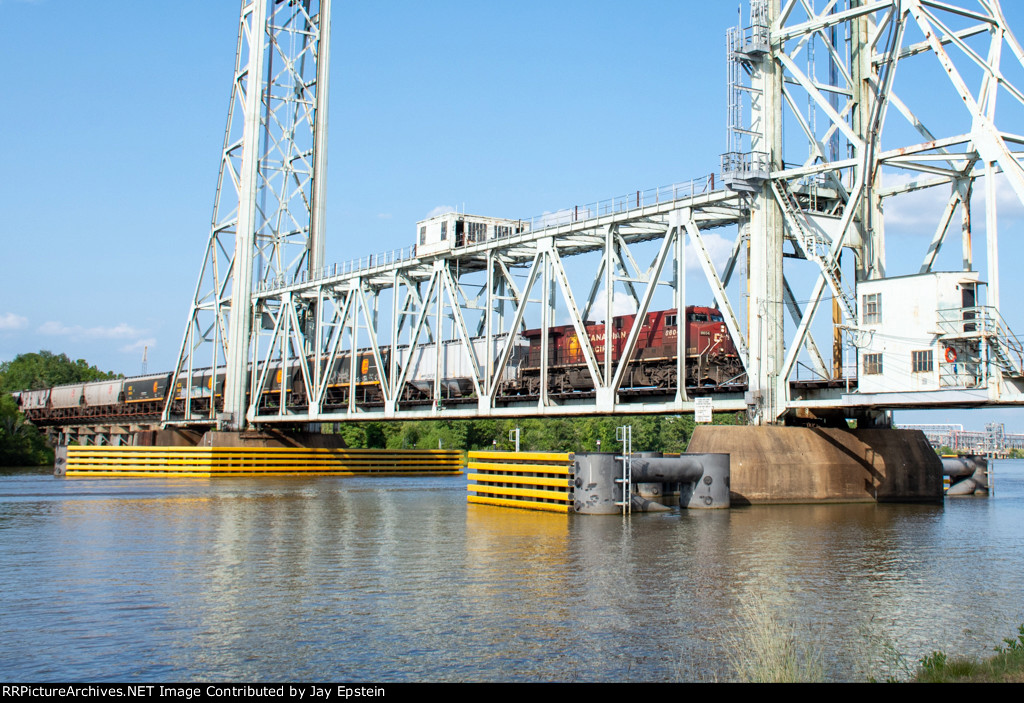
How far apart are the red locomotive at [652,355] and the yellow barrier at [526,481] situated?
26.3 feet

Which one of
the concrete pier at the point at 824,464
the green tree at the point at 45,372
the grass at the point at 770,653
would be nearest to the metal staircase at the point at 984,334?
the concrete pier at the point at 824,464

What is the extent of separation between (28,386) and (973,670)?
558ft

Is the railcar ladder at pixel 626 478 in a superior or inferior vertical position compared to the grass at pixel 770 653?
superior

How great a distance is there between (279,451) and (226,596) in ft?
169

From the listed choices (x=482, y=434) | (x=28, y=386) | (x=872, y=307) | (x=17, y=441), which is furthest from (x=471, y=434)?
(x=872, y=307)

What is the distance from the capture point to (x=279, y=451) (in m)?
65.4

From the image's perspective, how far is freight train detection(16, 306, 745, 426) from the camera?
129 ft

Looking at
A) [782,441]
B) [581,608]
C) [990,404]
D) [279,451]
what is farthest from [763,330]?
[279,451]

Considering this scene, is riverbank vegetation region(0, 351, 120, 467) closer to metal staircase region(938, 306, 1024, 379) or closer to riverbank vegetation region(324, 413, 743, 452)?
riverbank vegetation region(324, 413, 743, 452)

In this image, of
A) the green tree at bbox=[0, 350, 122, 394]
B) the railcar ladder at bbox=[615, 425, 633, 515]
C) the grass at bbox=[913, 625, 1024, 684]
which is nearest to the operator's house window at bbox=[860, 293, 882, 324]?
the railcar ladder at bbox=[615, 425, 633, 515]

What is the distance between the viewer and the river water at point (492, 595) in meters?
11.1

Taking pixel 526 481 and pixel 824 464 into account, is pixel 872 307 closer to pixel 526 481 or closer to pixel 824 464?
pixel 824 464

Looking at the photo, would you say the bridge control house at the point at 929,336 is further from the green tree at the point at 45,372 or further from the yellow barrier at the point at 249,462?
the green tree at the point at 45,372
